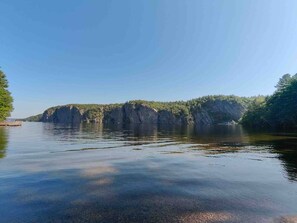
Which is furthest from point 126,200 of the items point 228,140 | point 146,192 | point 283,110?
point 283,110

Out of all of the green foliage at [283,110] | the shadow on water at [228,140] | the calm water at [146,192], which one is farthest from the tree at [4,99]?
the green foliage at [283,110]

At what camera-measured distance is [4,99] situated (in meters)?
102

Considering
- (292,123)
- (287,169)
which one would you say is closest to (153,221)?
(287,169)

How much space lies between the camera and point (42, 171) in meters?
20.7

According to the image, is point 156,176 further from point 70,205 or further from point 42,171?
point 42,171

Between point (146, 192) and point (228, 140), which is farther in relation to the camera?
point (228, 140)

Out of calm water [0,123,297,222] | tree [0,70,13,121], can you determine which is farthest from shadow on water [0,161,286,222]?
tree [0,70,13,121]

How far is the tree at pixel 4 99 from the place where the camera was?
101 meters

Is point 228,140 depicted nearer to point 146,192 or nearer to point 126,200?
point 146,192

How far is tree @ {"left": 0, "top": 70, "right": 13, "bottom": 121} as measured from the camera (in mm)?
100938

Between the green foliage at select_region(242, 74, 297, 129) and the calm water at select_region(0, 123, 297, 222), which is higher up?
the green foliage at select_region(242, 74, 297, 129)

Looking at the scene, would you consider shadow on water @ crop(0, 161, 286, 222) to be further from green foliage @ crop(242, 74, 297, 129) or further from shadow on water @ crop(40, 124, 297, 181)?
green foliage @ crop(242, 74, 297, 129)

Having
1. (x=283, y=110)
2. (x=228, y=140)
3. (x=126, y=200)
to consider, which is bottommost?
(x=126, y=200)

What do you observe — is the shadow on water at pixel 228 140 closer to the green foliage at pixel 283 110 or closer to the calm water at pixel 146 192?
the calm water at pixel 146 192
